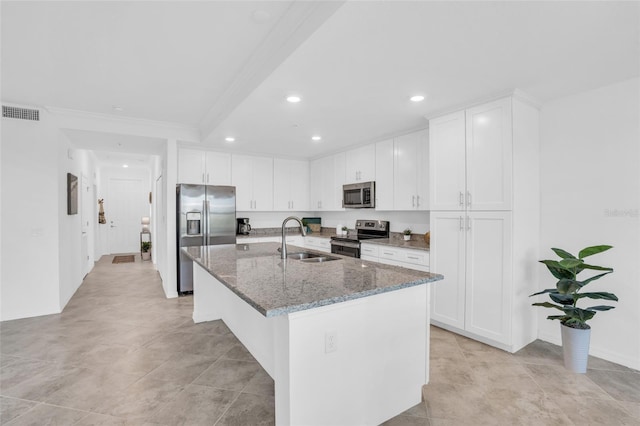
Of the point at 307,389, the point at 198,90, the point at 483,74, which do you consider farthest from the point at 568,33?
the point at 198,90

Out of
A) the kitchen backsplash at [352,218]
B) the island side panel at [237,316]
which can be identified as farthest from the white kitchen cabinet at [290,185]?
the island side panel at [237,316]

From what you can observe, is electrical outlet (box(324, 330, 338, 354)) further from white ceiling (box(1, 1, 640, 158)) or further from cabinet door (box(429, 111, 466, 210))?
cabinet door (box(429, 111, 466, 210))

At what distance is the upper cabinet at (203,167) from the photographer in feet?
15.8

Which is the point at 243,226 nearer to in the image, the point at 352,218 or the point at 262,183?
the point at 262,183

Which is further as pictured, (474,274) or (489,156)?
(474,274)

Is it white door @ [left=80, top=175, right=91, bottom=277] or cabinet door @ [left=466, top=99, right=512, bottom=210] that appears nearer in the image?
cabinet door @ [left=466, top=99, right=512, bottom=210]

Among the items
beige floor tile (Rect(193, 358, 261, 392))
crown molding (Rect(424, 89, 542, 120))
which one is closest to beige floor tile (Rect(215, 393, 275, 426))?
beige floor tile (Rect(193, 358, 261, 392))

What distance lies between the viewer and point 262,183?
5547mm

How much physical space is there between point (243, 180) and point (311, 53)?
360cm

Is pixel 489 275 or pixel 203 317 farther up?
pixel 489 275

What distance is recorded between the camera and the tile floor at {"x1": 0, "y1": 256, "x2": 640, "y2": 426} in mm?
1930

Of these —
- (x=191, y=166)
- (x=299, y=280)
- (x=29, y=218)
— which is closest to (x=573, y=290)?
(x=299, y=280)

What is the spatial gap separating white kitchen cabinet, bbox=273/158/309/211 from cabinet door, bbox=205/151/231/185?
87 cm

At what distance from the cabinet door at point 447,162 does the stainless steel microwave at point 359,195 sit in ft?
4.25
